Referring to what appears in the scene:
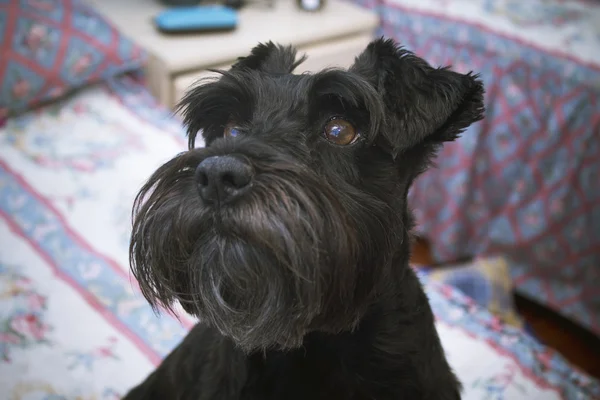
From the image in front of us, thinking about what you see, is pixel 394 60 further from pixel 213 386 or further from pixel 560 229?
pixel 560 229

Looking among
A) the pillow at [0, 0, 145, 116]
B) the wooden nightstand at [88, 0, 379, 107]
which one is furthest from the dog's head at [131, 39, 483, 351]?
the pillow at [0, 0, 145, 116]

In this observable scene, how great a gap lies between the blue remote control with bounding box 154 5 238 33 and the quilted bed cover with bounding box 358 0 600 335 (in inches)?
34.4

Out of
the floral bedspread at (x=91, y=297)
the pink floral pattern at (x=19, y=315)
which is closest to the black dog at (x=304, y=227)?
the floral bedspread at (x=91, y=297)

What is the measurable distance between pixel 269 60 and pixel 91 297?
2.78 ft

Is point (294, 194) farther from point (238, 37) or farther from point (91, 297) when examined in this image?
point (238, 37)

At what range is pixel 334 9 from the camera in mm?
2926

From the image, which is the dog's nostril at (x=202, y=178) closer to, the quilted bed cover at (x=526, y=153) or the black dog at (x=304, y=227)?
the black dog at (x=304, y=227)

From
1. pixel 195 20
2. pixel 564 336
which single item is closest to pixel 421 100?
pixel 195 20

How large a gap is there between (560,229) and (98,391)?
73.3 inches

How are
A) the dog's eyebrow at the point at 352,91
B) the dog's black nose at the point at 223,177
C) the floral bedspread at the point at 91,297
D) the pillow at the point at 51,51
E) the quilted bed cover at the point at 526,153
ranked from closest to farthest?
the dog's black nose at the point at 223,177, the dog's eyebrow at the point at 352,91, the floral bedspread at the point at 91,297, the pillow at the point at 51,51, the quilted bed cover at the point at 526,153

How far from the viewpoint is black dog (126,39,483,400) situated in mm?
823

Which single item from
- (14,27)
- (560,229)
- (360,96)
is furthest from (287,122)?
(560,229)

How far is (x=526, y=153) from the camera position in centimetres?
241

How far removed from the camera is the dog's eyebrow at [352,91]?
35.9 inches
